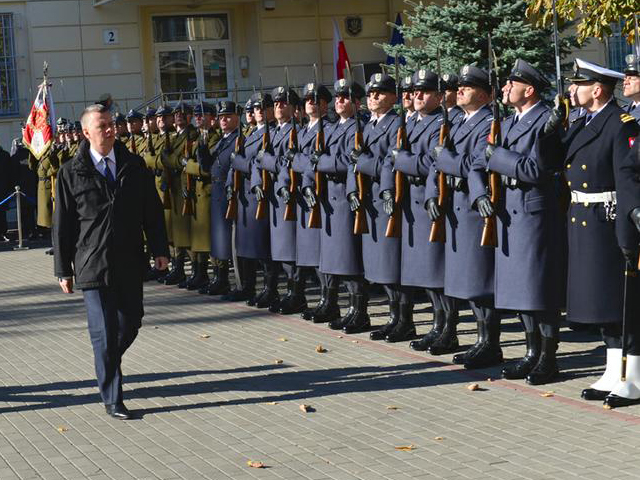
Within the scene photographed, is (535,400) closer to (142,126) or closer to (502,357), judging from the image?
(502,357)

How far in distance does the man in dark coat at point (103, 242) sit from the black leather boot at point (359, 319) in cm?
312

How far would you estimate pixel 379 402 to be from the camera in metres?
8.85

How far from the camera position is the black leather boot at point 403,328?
36.5 feet

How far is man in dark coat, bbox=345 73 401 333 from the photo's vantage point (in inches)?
437

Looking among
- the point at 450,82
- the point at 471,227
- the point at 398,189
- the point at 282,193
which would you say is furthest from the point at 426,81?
the point at 282,193

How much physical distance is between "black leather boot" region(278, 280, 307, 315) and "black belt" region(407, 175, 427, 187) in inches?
102

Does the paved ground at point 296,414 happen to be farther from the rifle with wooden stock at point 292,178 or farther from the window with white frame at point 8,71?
the window with white frame at point 8,71

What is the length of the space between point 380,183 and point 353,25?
17163 mm

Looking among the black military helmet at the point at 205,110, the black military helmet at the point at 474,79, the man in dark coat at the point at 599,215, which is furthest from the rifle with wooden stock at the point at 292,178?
the man in dark coat at the point at 599,215

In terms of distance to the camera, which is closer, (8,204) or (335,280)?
(335,280)

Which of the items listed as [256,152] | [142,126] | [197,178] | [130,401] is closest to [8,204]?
[142,126]

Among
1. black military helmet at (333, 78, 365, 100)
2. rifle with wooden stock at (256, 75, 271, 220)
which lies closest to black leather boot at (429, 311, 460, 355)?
black military helmet at (333, 78, 365, 100)

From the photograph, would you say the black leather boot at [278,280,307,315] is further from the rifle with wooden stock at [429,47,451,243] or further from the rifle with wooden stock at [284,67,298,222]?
the rifle with wooden stock at [429,47,451,243]

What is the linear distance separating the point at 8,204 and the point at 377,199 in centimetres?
1440
